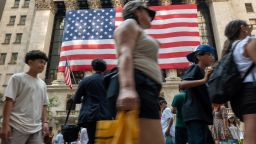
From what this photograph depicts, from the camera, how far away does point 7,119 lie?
4.25m

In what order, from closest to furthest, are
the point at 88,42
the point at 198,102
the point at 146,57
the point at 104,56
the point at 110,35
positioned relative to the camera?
the point at 146,57, the point at 198,102, the point at 104,56, the point at 88,42, the point at 110,35

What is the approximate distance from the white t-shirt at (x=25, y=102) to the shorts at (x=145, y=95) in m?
2.41

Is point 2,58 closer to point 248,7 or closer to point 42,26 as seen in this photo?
point 42,26

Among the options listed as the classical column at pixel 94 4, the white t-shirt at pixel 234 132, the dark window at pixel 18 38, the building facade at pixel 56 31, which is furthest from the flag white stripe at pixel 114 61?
the dark window at pixel 18 38

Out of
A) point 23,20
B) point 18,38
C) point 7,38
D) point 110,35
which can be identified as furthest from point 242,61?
point 23,20

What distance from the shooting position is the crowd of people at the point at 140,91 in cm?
229

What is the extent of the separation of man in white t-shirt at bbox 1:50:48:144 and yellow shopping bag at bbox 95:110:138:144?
265 centimetres

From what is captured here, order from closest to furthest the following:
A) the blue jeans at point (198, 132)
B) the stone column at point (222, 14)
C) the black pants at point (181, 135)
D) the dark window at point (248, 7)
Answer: the blue jeans at point (198, 132) < the black pants at point (181, 135) < the stone column at point (222, 14) < the dark window at point (248, 7)

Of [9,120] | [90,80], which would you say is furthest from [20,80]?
[90,80]

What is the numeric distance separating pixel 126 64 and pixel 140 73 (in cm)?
20

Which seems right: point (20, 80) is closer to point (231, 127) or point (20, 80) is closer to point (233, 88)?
point (233, 88)

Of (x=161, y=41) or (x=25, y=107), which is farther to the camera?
(x=161, y=41)

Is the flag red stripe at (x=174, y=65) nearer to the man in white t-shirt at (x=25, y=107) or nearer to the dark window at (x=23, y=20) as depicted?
the man in white t-shirt at (x=25, y=107)

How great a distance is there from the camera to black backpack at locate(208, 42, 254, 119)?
2879mm
